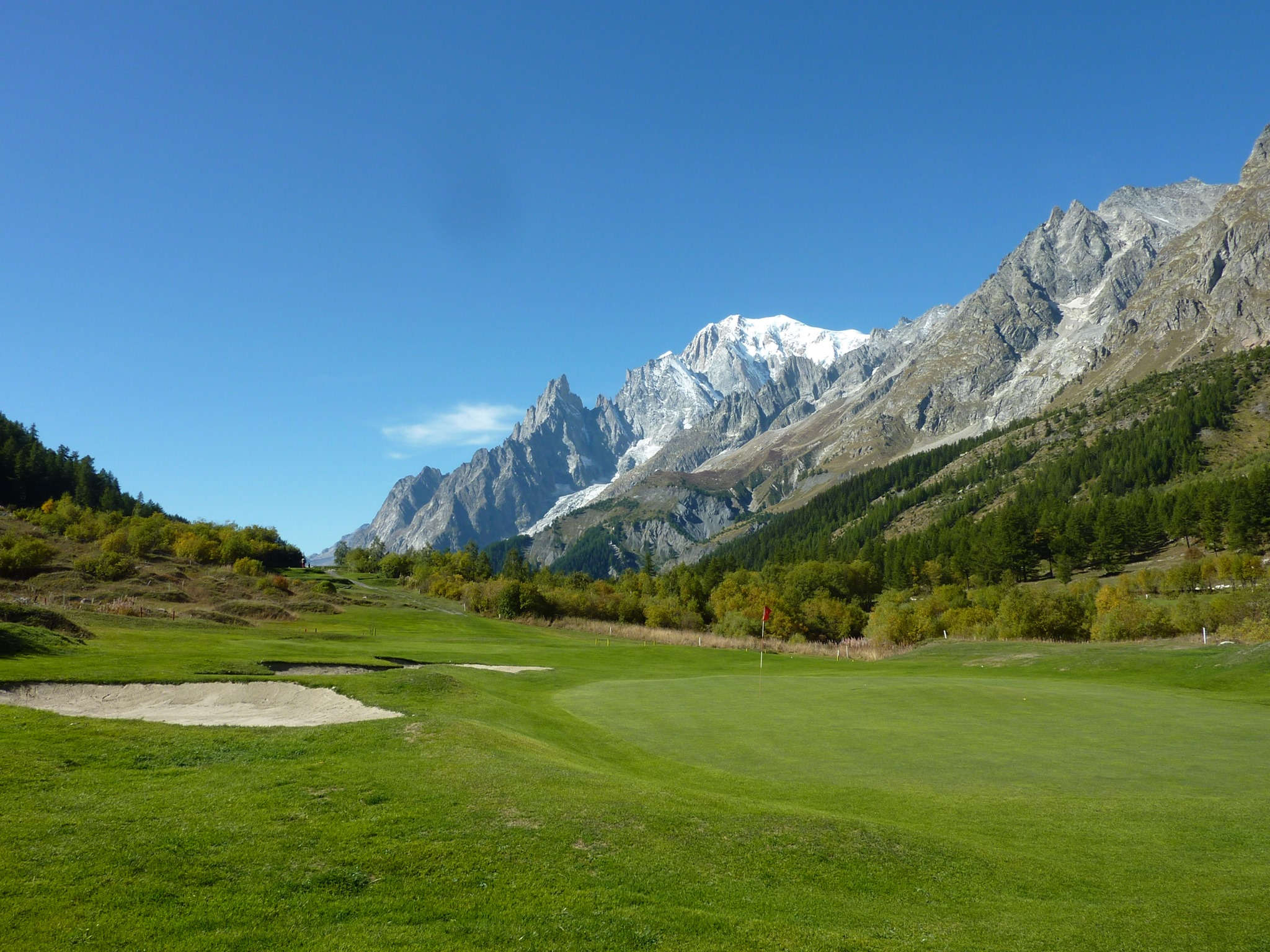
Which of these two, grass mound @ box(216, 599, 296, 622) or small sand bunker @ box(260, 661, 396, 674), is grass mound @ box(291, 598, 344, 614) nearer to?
grass mound @ box(216, 599, 296, 622)

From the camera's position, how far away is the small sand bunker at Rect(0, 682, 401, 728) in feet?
82.9

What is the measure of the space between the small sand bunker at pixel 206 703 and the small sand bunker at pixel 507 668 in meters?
14.9

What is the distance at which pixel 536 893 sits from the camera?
1027 cm

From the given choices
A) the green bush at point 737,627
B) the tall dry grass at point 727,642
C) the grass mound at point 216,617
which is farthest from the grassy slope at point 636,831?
the green bush at point 737,627

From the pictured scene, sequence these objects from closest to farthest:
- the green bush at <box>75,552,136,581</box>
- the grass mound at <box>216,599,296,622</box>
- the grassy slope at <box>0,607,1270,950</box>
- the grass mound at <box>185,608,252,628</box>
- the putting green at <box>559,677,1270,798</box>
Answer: the grassy slope at <box>0,607,1270,950</box>, the putting green at <box>559,677,1270,798</box>, the grass mound at <box>185,608,252,628</box>, the grass mound at <box>216,599,296,622</box>, the green bush at <box>75,552,136,581</box>

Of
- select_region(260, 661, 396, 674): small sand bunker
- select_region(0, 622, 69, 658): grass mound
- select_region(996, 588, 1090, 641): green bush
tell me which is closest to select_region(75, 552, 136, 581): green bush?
select_region(0, 622, 69, 658): grass mound

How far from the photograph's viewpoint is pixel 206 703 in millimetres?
29062

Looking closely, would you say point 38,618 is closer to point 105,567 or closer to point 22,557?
point 22,557

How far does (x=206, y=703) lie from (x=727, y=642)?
2622 inches

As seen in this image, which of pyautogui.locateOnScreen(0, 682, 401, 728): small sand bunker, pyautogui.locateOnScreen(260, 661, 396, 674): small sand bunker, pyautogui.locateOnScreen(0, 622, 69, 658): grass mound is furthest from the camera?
pyautogui.locateOnScreen(260, 661, 396, 674): small sand bunker

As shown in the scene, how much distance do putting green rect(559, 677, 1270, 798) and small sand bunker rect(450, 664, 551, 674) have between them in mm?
8240

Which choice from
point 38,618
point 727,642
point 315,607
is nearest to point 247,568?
point 315,607

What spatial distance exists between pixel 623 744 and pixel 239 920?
16.2 m

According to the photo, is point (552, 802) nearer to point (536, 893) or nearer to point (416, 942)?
point (536, 893)
